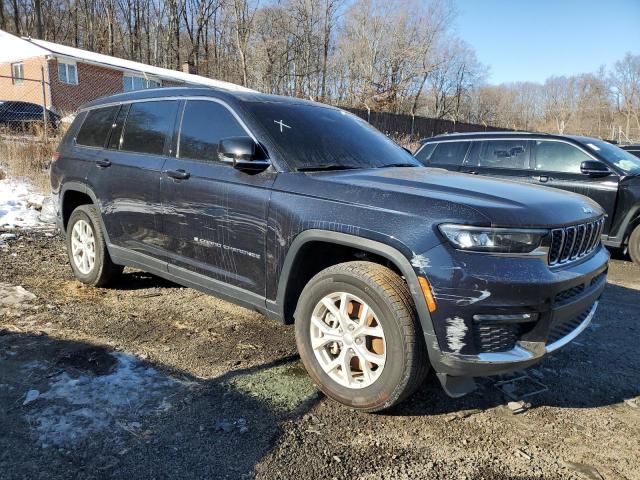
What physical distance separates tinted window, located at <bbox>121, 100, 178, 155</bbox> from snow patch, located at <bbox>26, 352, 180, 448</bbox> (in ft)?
5.91

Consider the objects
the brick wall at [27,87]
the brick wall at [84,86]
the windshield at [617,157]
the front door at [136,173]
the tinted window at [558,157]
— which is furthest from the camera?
the brick wall at [27,87]

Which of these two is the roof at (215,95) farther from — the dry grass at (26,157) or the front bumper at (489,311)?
the dry grass at (26,157)

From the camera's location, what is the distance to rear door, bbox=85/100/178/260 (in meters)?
4.06

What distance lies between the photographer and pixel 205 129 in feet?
12.5

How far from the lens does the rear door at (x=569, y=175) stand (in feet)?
22.9

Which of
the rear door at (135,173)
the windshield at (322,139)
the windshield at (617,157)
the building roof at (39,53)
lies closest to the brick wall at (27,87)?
the building roof at (39,53)

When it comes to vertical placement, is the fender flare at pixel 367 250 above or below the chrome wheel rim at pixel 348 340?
above

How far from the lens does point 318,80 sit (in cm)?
4738

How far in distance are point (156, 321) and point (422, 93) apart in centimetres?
5258

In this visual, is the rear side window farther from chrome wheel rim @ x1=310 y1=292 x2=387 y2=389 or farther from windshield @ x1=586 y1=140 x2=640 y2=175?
chrome wheel rim @ x1=310 y1=292 x2=387 y2=389

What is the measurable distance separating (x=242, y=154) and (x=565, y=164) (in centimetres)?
583

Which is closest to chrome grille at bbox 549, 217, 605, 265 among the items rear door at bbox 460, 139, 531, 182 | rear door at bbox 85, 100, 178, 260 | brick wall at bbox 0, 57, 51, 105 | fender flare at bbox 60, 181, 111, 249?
rear door at bbox 85, 100, 178, 260

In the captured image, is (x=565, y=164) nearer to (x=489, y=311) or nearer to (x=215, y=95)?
(x=215, y=95)

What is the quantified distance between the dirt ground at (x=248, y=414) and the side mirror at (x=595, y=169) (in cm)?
341
